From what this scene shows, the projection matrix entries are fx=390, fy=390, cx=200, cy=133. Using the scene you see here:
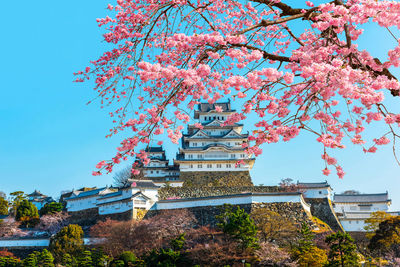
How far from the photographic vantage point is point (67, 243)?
23656mm

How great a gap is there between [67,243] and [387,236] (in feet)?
62.0

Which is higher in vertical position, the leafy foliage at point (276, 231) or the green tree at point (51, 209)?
the green tree at point (51, 209)

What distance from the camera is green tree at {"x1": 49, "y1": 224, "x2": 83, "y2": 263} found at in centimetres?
2314

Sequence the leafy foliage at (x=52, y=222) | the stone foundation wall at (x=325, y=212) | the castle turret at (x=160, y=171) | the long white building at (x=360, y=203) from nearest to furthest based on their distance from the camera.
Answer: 1. the stone foundation wall at (x=325, y=212)
2. the leafy foliage at (x=52, y=222)
3. the long white building at (x=360, y=203)
4. the castle turret at (x=160, y=171)

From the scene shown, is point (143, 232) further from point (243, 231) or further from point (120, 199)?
point (243, 231)

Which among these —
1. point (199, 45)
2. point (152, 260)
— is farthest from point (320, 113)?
point (152, 260)

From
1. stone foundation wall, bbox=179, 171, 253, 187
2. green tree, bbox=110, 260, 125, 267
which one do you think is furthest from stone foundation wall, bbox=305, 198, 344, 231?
green tree, bbox=110, 260, 125, 267

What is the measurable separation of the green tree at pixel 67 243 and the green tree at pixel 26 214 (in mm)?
6627

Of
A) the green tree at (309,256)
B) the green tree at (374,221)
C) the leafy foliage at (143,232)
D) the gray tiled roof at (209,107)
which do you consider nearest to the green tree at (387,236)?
the green tree at (374,221)

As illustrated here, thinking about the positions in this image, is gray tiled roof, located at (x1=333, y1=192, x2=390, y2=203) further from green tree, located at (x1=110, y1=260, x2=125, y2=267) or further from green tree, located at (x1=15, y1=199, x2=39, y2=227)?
green tree, located at (x1=15, y1=199, x2=39, y2=227)

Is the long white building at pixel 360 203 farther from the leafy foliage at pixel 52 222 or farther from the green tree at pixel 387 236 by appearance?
the leafy foliage at pixel 52 222

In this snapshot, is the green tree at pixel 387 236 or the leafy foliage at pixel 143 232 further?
the green tree at pixel 387 236

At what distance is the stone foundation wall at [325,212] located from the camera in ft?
93.9

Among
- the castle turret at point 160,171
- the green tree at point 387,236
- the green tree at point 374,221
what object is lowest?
the green tree at point 387,236
